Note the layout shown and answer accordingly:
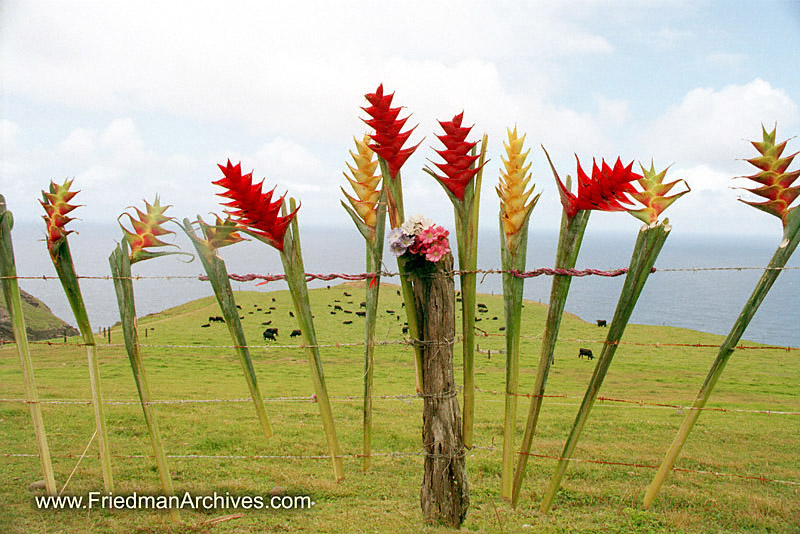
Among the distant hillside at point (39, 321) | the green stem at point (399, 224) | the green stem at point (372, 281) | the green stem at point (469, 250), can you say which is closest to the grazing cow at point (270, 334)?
the distant hillside at point (39, 321)

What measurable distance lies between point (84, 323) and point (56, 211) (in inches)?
35.3

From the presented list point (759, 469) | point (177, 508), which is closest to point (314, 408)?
point (177, 508)

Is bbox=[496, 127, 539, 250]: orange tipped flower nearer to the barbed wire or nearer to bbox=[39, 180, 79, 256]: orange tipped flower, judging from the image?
the barbed wire

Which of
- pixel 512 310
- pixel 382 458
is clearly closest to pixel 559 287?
pixel 512 310

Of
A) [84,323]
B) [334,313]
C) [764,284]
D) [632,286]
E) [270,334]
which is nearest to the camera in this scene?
[764,284]

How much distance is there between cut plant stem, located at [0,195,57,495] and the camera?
13.8 feet

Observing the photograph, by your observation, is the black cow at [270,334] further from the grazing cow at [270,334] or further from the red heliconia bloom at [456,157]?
the red heliconia bloom at [456,157]

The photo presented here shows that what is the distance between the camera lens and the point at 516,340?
155 inches

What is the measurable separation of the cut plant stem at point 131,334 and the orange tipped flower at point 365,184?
1.76 m

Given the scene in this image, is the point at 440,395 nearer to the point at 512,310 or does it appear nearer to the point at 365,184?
the point at 512,310

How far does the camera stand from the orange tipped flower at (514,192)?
150 inches

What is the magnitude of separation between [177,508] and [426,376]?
7.33 feet

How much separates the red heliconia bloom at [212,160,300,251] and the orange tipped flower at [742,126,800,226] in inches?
126

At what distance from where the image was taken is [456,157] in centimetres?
379
